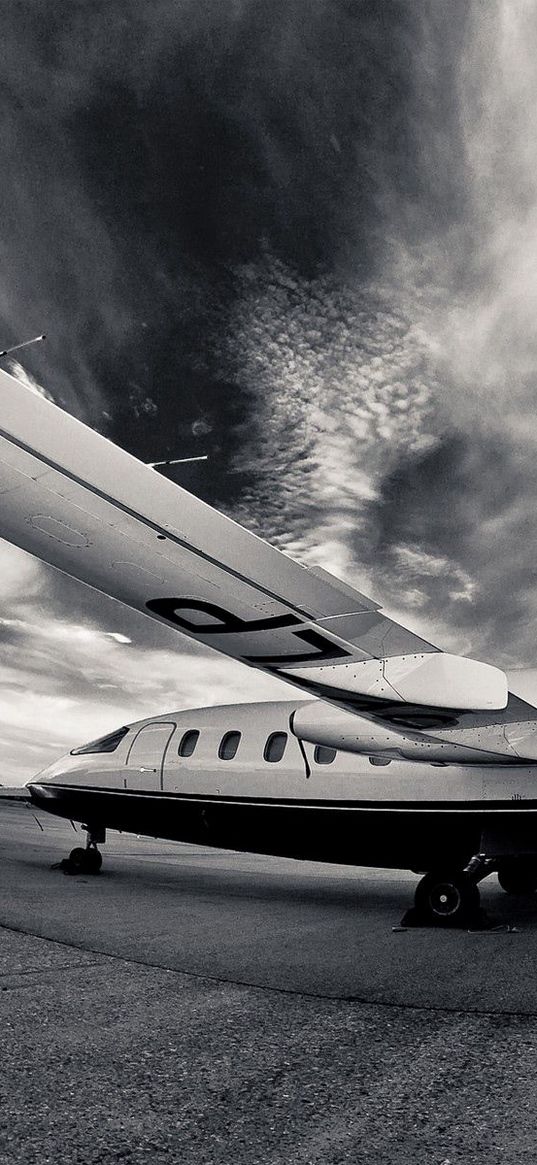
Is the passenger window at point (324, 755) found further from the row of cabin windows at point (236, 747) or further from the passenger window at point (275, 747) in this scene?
the passenger window at point (275, 747)

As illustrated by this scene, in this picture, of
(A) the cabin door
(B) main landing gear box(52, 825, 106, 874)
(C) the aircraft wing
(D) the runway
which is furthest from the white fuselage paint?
(C) the aircraft wing

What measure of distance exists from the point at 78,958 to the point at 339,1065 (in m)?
3.10

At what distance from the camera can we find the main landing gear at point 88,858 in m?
12.9

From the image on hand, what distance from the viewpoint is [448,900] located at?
30.2 feet

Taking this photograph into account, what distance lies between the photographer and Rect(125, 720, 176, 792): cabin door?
12.4 metres

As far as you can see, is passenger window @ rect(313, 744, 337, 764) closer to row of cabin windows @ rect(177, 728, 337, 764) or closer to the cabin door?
row of cabin windows @ rect(177, 728, 337, 764)

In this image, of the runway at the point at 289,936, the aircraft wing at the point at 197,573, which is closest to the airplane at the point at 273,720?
the aircraft wing at the point at 197,573

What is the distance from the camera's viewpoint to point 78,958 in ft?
20.5

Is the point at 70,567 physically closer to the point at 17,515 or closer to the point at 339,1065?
the point at 17,515

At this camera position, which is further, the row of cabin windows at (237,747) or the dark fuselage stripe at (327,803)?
the row of cabin windows at (237,747)

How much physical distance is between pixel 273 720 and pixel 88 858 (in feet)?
14.0

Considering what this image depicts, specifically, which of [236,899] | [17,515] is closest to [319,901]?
[236,899]

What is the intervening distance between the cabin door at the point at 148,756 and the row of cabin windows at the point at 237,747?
0.38m

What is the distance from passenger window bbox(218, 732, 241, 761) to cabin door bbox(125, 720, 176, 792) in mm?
1148
